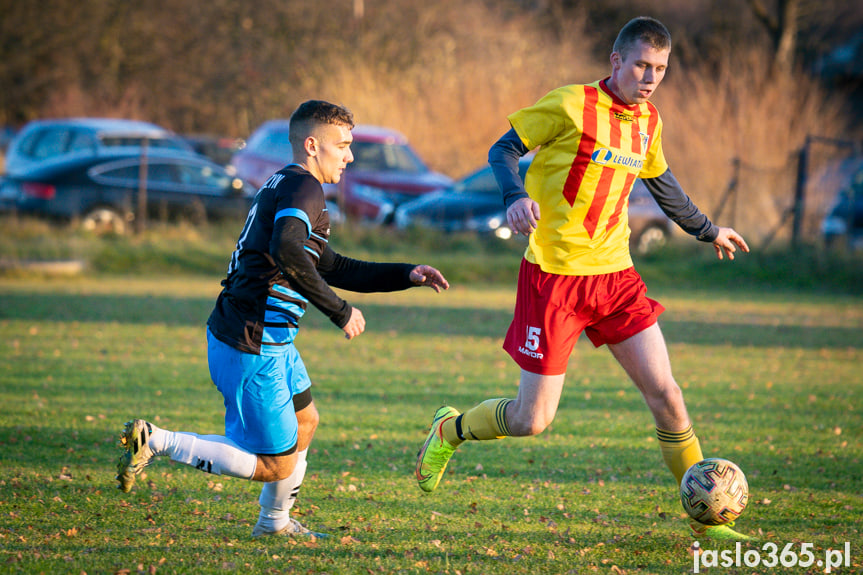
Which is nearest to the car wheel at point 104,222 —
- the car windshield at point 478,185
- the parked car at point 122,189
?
the parked car at point 122,189

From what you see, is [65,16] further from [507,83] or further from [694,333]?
[694,333]

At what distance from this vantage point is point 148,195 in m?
17.0

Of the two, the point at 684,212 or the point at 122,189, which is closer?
the point at 684,212

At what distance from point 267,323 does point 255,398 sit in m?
0.33

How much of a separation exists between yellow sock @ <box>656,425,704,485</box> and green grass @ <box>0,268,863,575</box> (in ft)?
1.12

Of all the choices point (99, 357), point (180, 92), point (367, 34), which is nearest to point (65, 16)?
point (180, 92)

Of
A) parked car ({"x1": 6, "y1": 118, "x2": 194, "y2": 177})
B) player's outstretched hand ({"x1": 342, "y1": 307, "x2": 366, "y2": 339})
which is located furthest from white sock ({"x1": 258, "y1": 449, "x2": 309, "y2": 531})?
parked car ({"x1": 6, "y1": 118, "x2": 194, "y2": 177})

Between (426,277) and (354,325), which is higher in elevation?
(426,277)

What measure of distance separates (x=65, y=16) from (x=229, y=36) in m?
6.19

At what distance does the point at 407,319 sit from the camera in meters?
12.1

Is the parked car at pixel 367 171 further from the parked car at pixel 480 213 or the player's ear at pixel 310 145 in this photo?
the player's ear at pixel 310 145

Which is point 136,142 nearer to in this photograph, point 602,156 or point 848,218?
point 848,218

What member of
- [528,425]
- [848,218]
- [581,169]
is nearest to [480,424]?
[528,425]

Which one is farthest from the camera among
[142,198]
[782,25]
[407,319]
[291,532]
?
[782,25]
